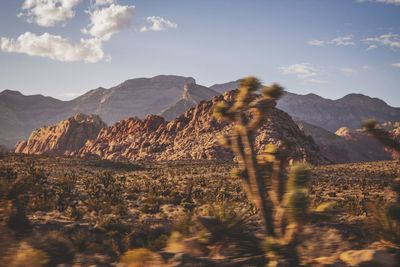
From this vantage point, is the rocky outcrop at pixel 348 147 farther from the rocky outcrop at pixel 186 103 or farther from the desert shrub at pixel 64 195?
the desert shrub at pixel 64 195

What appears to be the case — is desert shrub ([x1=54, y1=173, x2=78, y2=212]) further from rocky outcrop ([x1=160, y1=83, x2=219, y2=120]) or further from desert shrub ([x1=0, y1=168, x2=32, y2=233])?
rocky outcrop ([x1=160, y1=83, x2=219, y2=120])

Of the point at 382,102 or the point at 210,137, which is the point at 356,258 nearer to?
the point at 210,137

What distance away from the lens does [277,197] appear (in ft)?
20.6

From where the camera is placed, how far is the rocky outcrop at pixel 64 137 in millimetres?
85450

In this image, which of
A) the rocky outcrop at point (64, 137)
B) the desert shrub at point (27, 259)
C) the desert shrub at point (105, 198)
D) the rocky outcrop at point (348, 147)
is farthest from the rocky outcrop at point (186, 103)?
the desert shrub at point (27, 259)

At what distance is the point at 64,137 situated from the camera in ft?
286

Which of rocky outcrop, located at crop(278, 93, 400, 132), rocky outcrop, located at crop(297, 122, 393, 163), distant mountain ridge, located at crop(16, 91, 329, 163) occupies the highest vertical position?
rocky outcrop, located at crop(278, 93, 400, 132)

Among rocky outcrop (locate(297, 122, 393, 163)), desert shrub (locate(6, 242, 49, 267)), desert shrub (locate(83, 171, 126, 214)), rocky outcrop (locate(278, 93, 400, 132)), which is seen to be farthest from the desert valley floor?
rocky outcrop (locate(278, 93, 400, 132))

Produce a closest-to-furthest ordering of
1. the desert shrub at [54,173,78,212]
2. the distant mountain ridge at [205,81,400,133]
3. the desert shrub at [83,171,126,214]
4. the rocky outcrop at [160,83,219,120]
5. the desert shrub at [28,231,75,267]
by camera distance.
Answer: the desert shrub at [28,231,75,267], the desert shrub at [83,171,126,214], the desert shrub at [54,173,78,212], the rocky outcrop at [160,83,219,120], the distant mountain ridge at [205,81,400,133]

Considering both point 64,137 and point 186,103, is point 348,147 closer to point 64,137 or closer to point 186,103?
point 64,137

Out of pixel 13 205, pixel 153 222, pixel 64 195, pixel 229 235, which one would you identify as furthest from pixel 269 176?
pixel 64 195

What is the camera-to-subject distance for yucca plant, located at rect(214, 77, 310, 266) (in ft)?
17.5

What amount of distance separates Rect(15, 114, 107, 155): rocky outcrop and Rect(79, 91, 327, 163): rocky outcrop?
26.4 ft

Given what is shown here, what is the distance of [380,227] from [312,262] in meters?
1.40
